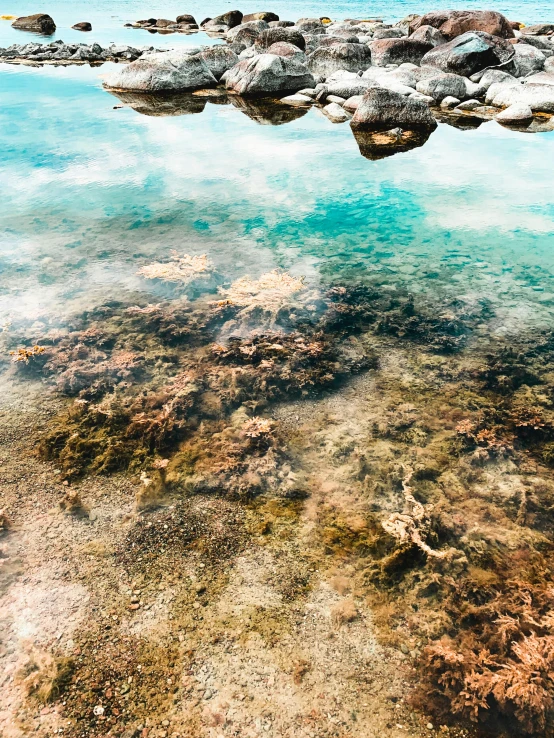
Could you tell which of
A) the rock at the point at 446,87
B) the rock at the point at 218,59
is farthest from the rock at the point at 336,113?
the rock at the point at 218,59

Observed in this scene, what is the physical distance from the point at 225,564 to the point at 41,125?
1932cm

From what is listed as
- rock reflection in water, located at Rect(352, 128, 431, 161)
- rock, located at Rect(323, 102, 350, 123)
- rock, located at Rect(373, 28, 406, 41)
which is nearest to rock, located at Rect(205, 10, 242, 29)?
rock, located at Rect(373, 28, 406, 41)

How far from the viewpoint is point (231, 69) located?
76.0 ft

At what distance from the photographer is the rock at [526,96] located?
18.4 m

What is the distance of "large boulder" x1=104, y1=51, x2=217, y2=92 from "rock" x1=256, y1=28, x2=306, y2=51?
16.4 ft

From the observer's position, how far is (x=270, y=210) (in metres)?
11.0

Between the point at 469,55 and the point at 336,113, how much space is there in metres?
7.36

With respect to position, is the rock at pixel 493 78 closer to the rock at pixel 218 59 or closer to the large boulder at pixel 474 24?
the large boulder at pixel 474 24

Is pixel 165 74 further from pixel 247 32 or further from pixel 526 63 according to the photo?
pixel 526 63

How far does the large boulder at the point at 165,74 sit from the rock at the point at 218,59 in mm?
771

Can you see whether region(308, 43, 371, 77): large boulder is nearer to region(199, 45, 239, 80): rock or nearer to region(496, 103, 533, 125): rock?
region(199, 45, 239, 80): rock

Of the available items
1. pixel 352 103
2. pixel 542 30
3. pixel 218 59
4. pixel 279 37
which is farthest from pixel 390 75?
pixel 542 30

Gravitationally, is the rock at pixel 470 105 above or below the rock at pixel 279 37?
below

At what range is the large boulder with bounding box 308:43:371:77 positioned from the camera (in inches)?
864
